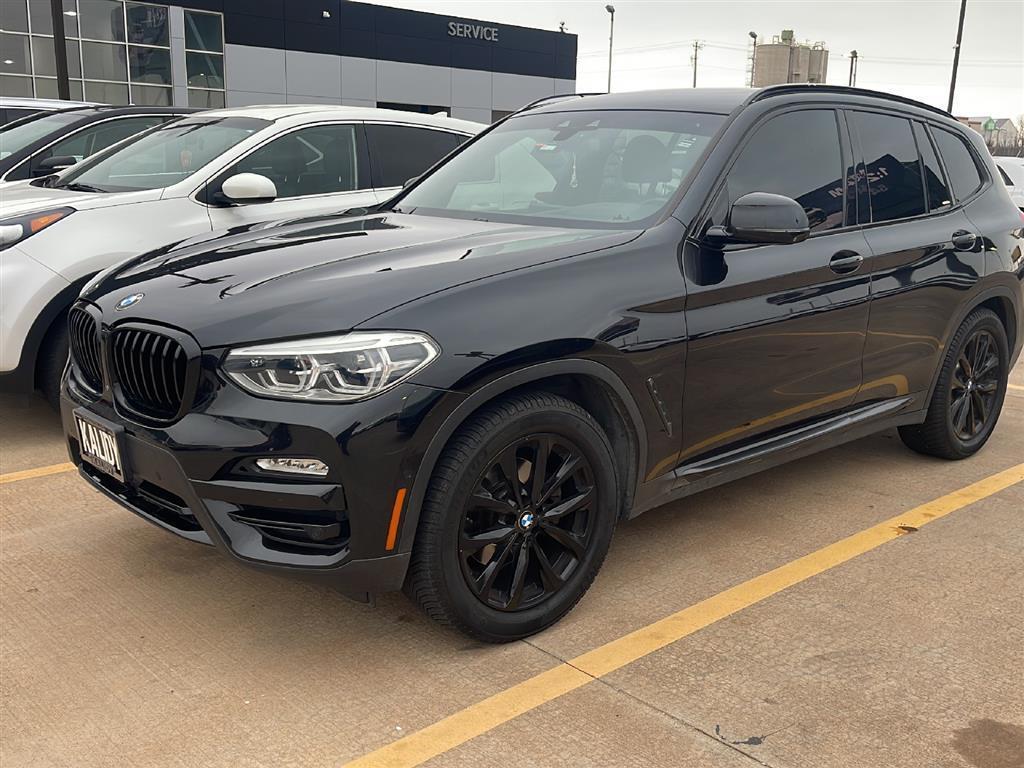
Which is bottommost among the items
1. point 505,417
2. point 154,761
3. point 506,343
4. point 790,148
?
point 154,761

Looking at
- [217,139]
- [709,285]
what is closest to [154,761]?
[709,285]

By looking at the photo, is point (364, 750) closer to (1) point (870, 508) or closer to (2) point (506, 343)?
(2) point (506, 343)

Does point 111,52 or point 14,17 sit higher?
point 14,17

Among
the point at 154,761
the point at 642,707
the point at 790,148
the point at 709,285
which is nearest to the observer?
the point at 154,761

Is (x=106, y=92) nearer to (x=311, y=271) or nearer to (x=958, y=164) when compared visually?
(x=958, y=164)

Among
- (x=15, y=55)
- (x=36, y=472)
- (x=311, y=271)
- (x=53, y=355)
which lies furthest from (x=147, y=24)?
(x=311, y=271)

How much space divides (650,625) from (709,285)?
1160 millimetres

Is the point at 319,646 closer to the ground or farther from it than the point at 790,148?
closer to the ground

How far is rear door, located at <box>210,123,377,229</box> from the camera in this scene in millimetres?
5820

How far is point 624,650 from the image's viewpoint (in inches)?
124

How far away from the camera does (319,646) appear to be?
10.4 feet

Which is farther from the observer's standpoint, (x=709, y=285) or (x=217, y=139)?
(x=217, y=139)

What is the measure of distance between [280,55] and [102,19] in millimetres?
6407

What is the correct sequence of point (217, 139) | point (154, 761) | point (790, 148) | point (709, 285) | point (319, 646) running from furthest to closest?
1. point (217, 139)
2. point (790, 148)
3. point (709, 285)
4. point (319, 646)
5. point (154, 761)
